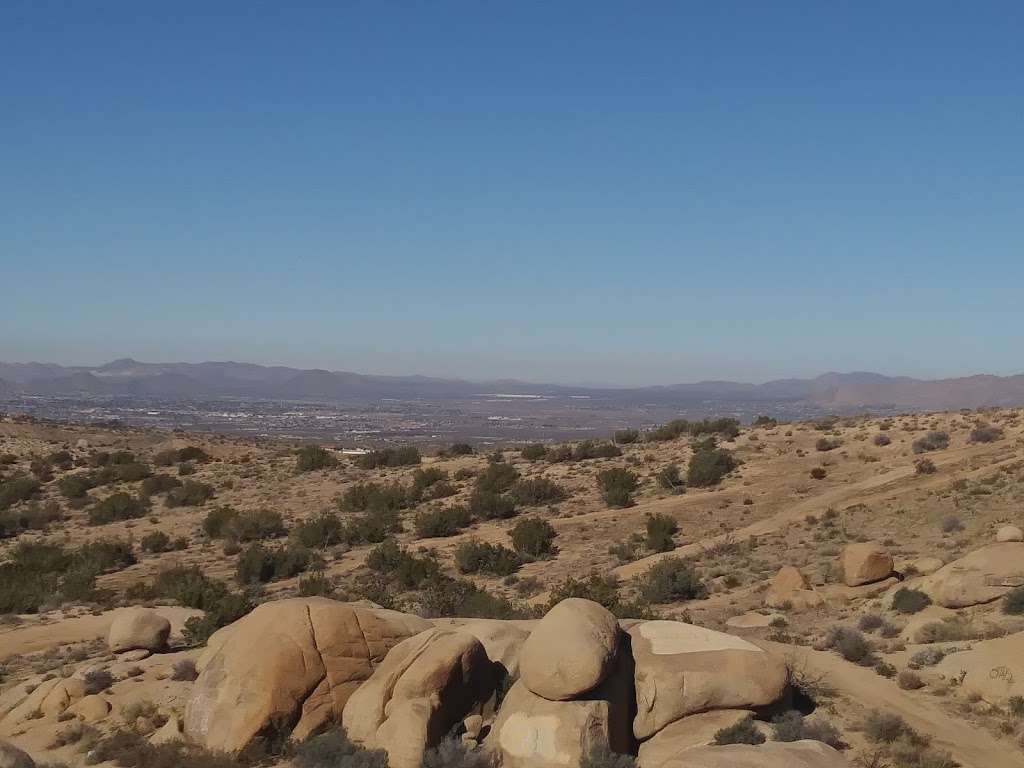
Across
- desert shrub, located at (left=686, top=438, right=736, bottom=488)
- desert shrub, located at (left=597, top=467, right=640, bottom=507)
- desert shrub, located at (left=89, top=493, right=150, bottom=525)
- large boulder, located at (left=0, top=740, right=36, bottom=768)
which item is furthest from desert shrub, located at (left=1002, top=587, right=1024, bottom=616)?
desert shrub, located at (left=89, top=493, right=150, bottom=525)

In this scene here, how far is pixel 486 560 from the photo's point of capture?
1086 inches

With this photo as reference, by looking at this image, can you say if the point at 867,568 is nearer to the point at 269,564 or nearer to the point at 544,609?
the point at 544,609

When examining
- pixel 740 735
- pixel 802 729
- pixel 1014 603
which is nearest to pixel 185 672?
pixel 740 735

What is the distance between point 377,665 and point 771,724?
6.34m

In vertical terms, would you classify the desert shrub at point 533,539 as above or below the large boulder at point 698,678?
below

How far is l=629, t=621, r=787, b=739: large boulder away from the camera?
1164 cm

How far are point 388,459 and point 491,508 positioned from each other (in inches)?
602

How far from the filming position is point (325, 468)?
4759 centimetres

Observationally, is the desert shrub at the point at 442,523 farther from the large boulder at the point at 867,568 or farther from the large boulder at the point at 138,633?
the large boulder at the point at 867,568

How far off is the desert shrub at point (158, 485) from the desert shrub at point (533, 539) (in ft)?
73.4

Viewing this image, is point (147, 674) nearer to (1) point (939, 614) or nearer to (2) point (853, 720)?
(2) point (853, 720)

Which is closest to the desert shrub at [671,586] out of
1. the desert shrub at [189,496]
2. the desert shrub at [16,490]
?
the desert shrub at [189,496]

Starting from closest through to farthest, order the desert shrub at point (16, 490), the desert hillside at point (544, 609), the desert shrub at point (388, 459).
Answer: the desert hillside at point (544, 609)
the desert shrub at point (16, 490)
the desert shrub at point (388, 459)

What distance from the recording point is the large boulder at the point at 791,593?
19.9 m
